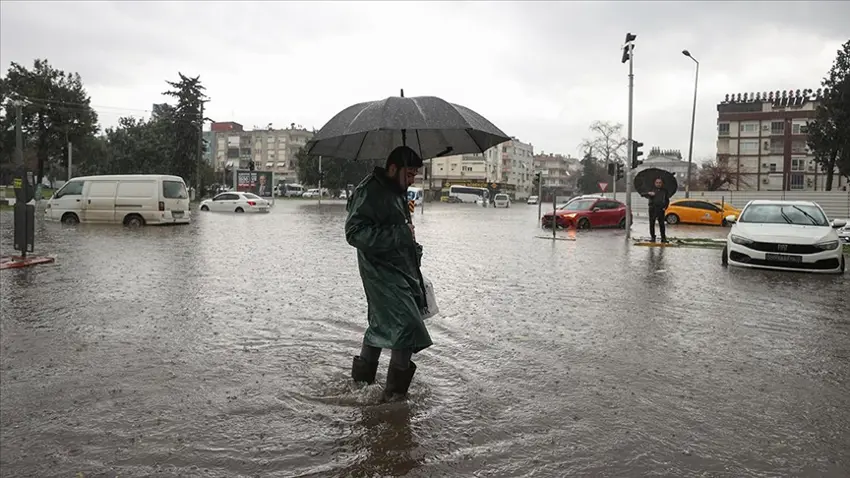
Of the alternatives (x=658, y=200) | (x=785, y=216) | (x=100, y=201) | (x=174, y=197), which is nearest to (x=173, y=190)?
(x=174, y=197)

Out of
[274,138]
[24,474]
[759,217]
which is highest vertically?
[274,138]

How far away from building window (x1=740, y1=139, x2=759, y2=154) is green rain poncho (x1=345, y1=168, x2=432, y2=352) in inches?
3676

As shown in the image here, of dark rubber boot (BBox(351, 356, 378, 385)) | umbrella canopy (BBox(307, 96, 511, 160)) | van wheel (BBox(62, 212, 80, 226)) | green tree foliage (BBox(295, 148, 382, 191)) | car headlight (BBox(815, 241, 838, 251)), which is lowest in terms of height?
dark rubber boot (BBox(351, 356, 378, 385))

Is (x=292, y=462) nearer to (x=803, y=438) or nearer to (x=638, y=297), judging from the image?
(x=803, y=438)

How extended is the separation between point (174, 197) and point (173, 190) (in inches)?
9.9

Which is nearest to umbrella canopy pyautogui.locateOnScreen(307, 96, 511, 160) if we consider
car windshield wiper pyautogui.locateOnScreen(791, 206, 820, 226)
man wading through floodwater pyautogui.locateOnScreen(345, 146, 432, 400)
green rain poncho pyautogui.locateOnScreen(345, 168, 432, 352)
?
man wading through floodwater pyautogui.locateOnScreen(345, 146, 432, 400)

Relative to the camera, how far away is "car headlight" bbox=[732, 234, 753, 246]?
38.6 feet

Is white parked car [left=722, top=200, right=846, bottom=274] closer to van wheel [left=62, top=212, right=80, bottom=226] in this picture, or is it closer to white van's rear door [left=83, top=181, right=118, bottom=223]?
white van's rear door [left=83, top=181, right=118, bottom=223]

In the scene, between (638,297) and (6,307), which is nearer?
(6,307)

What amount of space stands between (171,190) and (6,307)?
52.0 ft

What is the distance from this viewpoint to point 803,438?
146 inches

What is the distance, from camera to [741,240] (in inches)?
468

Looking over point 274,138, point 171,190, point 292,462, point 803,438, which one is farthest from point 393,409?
point 274,138

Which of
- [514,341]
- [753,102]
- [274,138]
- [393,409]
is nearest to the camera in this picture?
[393,409]
